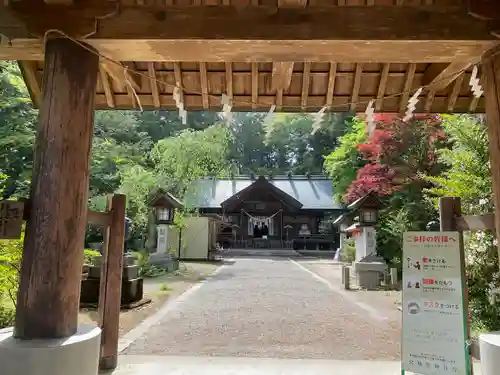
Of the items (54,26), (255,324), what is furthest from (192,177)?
(54,26)

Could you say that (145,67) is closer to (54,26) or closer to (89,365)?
(54,26)

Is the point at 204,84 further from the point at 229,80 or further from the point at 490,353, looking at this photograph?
the point at 490,353

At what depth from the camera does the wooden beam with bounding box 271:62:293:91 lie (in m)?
3.26

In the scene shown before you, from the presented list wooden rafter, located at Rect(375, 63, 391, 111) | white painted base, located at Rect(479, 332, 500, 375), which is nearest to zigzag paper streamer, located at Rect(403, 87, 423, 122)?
wooden rafter, located at Rect(375, 63, 391, 111)

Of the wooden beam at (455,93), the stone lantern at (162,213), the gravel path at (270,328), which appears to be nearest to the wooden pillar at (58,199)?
the gravel path at (270,328)

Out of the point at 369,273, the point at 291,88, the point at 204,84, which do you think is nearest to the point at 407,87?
the point at 291,88

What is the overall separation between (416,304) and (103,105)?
3.61m

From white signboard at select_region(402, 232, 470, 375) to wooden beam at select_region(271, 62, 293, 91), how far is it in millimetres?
1806

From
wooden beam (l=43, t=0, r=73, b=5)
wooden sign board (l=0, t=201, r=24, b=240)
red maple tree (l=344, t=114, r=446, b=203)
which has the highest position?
red maple tree (l=344, t=114, r=446, b=203)

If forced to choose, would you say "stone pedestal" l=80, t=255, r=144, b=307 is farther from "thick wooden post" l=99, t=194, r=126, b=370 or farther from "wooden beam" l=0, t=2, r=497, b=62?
"wooden beam" l=0, t=2, r=497, b=62

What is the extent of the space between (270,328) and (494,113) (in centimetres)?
462

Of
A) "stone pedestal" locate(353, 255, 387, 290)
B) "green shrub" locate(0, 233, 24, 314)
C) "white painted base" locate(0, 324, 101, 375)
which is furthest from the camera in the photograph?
"stone pedestal" locate(353, 255, 387, 290)

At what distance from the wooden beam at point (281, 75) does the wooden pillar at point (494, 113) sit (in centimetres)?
153

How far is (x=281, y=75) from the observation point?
3.40 metres
